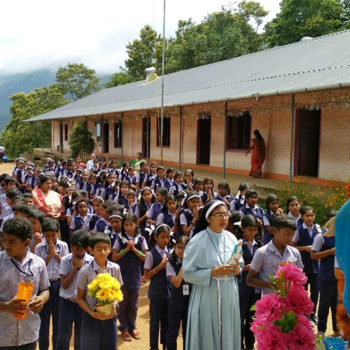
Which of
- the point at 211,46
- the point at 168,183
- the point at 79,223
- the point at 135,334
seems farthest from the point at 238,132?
the point at 211,46

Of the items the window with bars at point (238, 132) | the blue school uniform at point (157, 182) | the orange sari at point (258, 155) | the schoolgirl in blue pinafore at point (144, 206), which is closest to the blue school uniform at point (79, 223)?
the schoolgirl in blue pinafore at point (144, 206)

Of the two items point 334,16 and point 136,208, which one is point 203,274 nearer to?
point 136,208

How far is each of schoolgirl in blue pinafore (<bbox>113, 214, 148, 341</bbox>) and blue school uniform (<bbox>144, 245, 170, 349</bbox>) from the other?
0.52 meters

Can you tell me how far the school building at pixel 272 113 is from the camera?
36.1 feet

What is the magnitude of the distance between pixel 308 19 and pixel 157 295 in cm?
2986

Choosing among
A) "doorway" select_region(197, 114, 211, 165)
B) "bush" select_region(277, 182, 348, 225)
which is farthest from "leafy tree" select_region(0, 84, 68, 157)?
"bush" select_region(277, 182, 348, 225)

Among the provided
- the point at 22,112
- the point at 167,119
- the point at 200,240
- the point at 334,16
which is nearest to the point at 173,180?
the point at 200,240

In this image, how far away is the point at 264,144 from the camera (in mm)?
14383

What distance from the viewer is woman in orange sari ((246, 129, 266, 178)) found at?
47.0 feet

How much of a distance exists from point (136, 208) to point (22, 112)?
41.7 metres

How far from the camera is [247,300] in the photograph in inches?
185

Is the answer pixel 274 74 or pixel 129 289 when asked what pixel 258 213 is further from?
pixel 274 74

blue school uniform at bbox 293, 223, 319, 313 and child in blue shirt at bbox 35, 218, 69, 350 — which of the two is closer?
child in blue shirt at bbox 35, 218, 69, 350

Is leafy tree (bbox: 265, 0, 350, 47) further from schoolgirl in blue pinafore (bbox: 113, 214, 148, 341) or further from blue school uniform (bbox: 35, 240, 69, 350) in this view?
blue school uniform (bbox: 35, 240, 69, 350)
